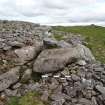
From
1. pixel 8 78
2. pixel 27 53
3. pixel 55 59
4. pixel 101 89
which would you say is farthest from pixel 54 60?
pixel 101 89

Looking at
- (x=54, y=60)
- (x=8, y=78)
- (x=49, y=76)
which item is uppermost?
(x=54, y=60)

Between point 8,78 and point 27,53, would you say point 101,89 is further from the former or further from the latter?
point 27,53

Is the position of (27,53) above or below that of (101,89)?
above

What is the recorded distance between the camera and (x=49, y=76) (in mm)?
20469

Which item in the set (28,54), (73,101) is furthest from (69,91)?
(28,54)

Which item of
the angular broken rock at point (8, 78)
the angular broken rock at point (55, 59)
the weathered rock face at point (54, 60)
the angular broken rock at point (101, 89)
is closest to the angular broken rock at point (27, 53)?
the angular broken rock at point (55, 59)

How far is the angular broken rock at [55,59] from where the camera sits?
20781mm

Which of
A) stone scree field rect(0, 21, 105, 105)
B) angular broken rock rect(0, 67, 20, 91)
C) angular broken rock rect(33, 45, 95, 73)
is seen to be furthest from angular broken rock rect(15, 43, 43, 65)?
angular broken rock rect(0, 67, 20, 91)

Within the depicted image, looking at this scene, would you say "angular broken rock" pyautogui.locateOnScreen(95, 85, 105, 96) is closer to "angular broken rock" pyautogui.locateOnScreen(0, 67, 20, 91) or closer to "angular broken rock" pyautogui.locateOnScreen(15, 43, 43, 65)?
"angular broken rock" pyautogui.locateOnScreen(0, 67, 20, 91)

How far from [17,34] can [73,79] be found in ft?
31.2

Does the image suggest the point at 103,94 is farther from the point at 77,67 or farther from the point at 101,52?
the point at 101,52

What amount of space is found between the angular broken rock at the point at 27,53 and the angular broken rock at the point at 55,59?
1095 mm

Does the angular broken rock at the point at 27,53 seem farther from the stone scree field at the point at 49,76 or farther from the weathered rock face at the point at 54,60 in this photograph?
the weathered rock face at the point at 54,60

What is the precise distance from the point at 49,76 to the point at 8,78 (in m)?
2.71
